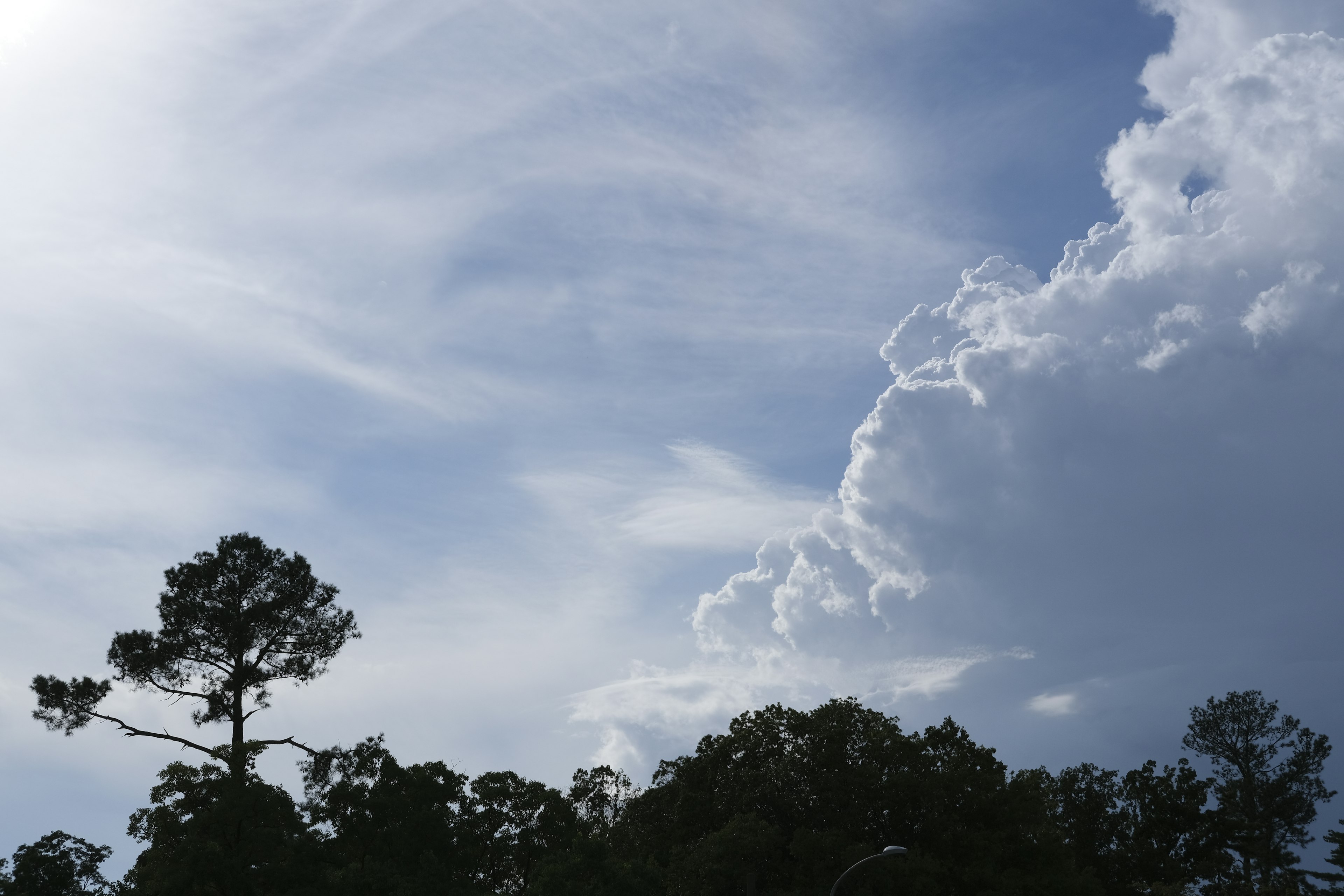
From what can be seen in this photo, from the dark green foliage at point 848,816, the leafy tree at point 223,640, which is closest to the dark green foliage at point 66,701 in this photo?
the leafy tree at point 223,640

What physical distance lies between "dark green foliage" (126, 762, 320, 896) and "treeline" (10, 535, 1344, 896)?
0.06 metres

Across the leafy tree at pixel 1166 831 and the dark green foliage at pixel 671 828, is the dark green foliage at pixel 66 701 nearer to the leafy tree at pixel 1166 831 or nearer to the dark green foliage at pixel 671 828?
the dark green foliage at pixel 671 828

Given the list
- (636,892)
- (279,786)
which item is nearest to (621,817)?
(636,892)

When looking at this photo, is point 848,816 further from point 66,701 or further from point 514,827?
point 66,701

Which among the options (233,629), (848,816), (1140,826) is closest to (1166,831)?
(1140,826)

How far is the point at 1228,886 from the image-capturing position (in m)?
66.9

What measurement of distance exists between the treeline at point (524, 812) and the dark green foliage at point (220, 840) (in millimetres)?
62

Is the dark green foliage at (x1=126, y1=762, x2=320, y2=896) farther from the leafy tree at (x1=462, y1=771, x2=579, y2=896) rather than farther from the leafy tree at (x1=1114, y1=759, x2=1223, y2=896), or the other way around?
the leafy tree at (x1=1114, y1=759, x2=1223, y2=896)

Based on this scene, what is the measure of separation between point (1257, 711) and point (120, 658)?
68.0m

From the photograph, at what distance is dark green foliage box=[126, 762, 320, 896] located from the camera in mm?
32125

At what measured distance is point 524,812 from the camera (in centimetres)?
4103

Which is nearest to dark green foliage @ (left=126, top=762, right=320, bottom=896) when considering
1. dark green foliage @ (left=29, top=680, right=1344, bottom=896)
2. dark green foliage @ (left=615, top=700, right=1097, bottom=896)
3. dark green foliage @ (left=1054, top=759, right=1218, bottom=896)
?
dark green foliage @ (left=29, top=680, right=1344, bottom=896)

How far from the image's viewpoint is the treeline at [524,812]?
34406 mm

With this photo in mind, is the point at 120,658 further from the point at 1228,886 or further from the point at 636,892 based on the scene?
the point at 1228,886
